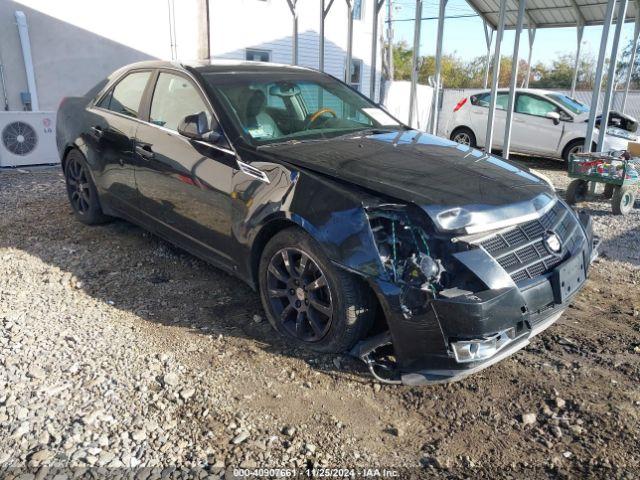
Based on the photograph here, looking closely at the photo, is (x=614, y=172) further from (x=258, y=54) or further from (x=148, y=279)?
(x=258, y=54)

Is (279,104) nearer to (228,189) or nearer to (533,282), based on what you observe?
(228,189)

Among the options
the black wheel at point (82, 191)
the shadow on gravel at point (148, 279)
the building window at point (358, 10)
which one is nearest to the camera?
the shadow on gravel at point (148, 279)

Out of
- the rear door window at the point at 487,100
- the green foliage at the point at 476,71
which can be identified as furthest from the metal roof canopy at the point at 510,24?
the green foliage at the point at 476,71

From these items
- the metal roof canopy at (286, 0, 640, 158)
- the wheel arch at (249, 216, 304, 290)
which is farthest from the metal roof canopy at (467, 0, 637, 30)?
the wheel arch at (249, 216, 304, 290)

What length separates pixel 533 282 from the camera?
9.16ft

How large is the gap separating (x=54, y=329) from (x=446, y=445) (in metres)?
2.53

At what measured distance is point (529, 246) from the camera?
9.53 feet

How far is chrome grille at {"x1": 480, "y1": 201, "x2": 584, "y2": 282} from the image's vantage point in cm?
277

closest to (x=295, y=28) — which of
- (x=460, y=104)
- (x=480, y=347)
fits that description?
(x=460, y=104)

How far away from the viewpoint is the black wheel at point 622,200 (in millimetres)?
6570

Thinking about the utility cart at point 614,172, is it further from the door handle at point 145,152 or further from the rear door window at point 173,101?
the door handle at point 145,152

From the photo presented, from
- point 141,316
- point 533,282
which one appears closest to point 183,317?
point 141,316

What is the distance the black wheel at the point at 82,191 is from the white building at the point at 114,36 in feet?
17.8

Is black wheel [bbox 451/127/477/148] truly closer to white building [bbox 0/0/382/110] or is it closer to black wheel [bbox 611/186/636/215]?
white building [bbox 0/0/382/110]
